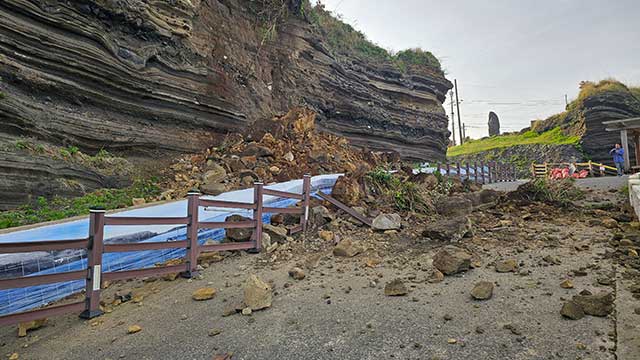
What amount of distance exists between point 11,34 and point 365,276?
7.79 meters

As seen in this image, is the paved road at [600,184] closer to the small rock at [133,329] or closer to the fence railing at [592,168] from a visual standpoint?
the fence railing at [592,168]

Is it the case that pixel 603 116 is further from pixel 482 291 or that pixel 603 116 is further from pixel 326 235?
pixel 482 291

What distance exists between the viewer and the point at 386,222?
6.71m

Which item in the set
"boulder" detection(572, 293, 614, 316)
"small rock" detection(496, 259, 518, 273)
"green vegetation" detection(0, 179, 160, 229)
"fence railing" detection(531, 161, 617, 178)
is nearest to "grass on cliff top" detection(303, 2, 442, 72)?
"fence railing" detection(531, 161, 617, 178)

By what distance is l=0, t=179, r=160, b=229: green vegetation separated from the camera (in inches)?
217

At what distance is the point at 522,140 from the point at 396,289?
35.2m

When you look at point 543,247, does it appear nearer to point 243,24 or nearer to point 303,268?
point 303,268

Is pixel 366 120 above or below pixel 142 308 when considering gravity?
above

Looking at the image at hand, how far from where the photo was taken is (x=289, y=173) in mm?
9266

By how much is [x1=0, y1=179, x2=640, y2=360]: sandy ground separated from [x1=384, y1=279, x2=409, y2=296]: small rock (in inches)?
2.5

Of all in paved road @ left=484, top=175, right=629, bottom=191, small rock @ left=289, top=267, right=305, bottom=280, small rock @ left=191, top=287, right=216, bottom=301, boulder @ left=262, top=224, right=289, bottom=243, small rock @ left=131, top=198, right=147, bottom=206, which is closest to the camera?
small rock @ left=191, top=287, right=216, bottom=301

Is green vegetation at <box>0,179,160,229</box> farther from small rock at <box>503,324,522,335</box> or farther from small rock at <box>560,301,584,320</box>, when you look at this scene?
small rock at <box>560,301,584,320</box>

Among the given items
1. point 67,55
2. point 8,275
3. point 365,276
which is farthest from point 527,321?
point 67,55

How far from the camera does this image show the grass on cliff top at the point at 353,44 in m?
17.5
